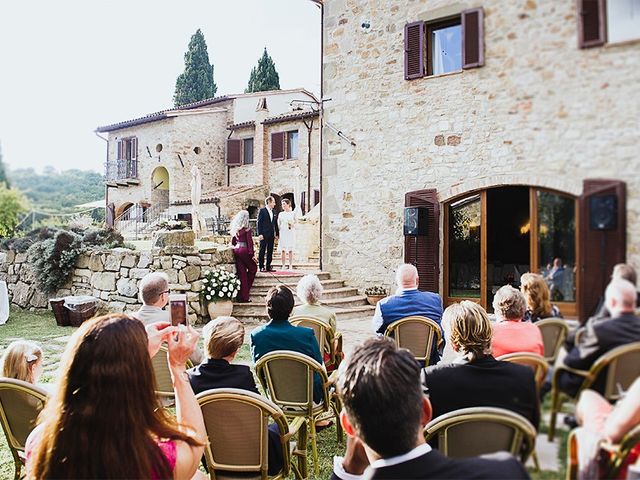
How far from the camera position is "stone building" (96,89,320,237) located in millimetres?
2203

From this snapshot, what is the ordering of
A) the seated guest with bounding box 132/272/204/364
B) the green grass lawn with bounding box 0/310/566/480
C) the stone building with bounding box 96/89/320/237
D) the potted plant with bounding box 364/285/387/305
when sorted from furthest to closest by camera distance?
the green grass lawn with bounding box 0/310/566/480
the seated guest with bounding box 132/272/204/364
the stone building with bounding box 96/89/320/237
the potted plant with bounding box 364/285/387/305

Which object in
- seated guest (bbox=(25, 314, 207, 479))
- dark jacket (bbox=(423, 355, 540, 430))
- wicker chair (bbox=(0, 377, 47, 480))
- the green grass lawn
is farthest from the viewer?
the green grass lawn

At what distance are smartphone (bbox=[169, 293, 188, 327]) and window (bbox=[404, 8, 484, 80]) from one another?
132cm

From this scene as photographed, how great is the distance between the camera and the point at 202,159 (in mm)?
2277

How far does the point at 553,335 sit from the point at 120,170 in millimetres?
1811

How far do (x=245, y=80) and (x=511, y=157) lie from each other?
4.97 ft

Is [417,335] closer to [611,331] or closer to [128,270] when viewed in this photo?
[128,270]

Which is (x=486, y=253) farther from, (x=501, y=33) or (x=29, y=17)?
(x=29, y=17)

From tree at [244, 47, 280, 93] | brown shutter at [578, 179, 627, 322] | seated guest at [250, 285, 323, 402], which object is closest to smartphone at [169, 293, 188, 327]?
seated guest at [250, 285, 323, 402]

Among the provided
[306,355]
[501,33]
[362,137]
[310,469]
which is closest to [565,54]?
[501,33]

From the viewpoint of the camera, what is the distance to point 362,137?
64.6 inches

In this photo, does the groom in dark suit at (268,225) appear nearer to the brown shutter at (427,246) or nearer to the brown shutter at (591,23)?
the brown shutter at (427,246)

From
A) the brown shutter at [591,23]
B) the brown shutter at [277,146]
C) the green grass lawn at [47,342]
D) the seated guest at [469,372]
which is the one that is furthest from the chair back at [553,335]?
the green grass lawn at [47,342]

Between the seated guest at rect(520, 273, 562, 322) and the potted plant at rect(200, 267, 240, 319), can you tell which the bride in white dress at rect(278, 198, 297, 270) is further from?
the seated guest at rect(520, 273, 562, 322)
